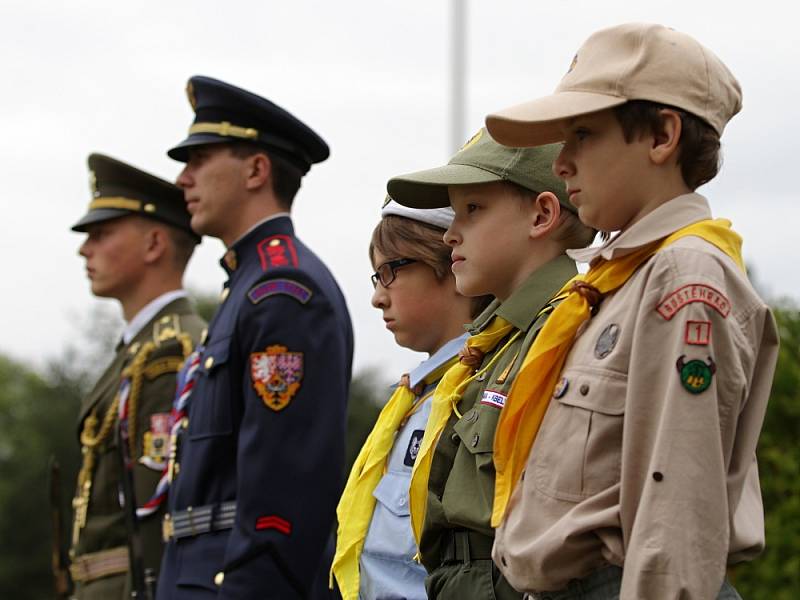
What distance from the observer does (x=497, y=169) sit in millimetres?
3686

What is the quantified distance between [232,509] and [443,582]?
75.0 inches

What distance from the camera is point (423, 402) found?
167 inches

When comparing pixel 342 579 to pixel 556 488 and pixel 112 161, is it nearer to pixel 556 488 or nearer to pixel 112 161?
pixel 556 488

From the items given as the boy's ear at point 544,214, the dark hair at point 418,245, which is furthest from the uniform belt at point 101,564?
the boy's ear at point 544,214

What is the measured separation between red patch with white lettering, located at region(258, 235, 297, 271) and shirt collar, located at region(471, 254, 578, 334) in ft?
6.39

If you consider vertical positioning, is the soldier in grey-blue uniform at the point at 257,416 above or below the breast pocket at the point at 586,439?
below

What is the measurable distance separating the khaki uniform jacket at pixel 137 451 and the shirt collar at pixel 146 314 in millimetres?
34

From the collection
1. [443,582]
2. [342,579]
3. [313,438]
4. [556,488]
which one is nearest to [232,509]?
[313,438]

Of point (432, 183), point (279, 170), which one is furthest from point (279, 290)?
point (432, 183)

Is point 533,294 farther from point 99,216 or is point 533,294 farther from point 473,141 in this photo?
point 99,216

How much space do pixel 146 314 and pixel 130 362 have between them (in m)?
0.32

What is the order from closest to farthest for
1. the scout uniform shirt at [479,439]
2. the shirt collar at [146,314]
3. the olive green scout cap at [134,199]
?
the scout uniform shirt at [479,439]
the shirt collar at [146,314]
the olive green scout cap at [134,199]

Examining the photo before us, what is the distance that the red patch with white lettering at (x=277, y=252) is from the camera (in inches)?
217

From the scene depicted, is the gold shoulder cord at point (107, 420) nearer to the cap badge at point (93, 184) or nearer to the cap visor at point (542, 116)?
the cap badge at point (93, 184)
